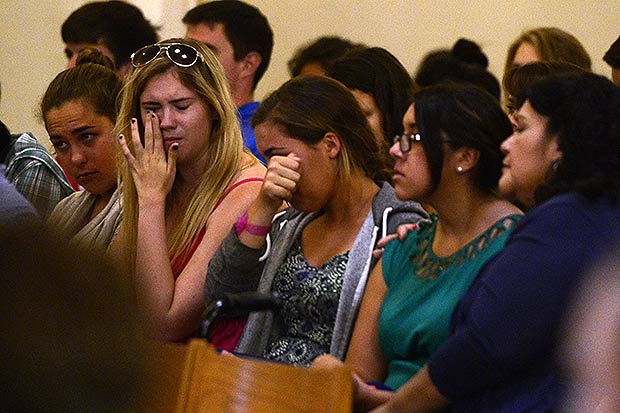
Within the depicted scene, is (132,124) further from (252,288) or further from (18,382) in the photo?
(18,382)

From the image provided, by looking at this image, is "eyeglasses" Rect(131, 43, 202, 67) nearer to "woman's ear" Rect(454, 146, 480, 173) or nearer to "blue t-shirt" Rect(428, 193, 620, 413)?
"woman's ear" Rect(454, 146, 480, 173)

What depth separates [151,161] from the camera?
3.43 m

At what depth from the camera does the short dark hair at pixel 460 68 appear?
427cm

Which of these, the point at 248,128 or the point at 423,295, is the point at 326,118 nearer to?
the point at 423,295

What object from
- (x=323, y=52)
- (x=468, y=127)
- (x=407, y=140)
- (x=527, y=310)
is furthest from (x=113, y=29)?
(x=527, y=310)

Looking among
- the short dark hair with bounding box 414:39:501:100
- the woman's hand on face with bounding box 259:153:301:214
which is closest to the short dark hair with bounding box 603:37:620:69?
the short dark hair with bounding box 414:39:501:100

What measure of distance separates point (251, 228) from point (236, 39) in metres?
1.74

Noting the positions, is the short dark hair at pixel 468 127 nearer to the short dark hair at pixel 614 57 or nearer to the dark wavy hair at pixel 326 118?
the dark wavy hair at pixel 326 118

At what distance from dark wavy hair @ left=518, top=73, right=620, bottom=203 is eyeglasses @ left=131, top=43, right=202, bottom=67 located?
1386 mm

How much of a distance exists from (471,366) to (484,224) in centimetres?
44

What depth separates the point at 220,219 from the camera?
10.8 feet

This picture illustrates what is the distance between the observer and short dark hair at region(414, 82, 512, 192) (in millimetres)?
2627

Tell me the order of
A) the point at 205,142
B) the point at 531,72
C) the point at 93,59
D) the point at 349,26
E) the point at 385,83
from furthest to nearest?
1. the point at 349,26
2. the point at 93,59
3. the point at 385,83
4. the point at 205,142
5. the point at 531,72

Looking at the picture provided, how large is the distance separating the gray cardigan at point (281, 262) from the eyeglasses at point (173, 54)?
0.57 m
